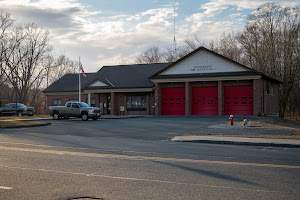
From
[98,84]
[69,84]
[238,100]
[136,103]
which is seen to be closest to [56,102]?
[69,84]

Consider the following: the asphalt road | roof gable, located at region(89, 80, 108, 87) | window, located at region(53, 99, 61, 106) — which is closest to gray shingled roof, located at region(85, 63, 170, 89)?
roof gable, located at region(89, 80, 108, 87)

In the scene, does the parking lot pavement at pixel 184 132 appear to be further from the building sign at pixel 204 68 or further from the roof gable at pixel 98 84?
the roof gable at pixel 98 84

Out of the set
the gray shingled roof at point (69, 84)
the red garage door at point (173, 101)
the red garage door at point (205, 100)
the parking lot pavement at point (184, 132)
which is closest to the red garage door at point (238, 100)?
the red garage door at point (205, 100)

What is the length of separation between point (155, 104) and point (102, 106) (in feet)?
32.0

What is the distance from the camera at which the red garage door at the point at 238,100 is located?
36.6 meters

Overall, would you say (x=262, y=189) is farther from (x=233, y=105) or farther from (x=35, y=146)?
(x=233, y=105)

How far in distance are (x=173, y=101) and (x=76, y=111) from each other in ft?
38.4

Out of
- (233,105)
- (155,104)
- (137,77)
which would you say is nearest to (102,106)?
(137,77)

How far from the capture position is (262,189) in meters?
6.90

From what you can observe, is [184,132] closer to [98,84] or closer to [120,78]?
[98,84]

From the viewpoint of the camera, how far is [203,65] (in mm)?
38375

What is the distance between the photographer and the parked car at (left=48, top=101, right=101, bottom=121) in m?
33.2

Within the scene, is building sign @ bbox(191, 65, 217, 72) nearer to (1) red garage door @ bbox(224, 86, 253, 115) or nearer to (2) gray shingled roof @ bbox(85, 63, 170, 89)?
(1) red garage door @ bbox(224, 86, 253, 115)

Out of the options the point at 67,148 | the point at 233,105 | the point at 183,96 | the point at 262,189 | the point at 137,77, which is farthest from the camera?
the point at 137,77
